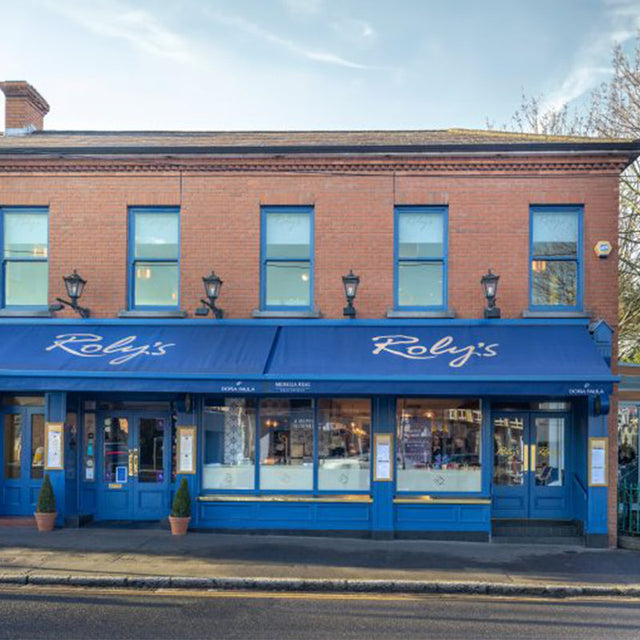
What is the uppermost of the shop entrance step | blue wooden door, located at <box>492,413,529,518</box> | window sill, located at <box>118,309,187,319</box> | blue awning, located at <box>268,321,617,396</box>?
window sill, located at <box>118,309,187,319</box>

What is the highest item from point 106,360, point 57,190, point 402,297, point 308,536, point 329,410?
point 57,190

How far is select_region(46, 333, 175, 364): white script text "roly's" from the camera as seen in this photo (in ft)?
40.3

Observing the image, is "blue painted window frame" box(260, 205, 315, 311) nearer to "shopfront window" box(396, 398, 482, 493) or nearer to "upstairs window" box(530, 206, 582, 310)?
"shopfront window" box(396, 398, 482, 493)

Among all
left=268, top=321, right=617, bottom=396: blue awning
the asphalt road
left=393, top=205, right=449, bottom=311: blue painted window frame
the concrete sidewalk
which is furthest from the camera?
left=393, top=205, right=449, bottom=311: blue painted window frame

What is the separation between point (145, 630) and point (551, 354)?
26.6 ft

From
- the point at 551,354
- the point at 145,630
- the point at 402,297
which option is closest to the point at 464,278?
the point at 402,297

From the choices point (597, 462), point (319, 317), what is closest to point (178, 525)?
point (319, 317)

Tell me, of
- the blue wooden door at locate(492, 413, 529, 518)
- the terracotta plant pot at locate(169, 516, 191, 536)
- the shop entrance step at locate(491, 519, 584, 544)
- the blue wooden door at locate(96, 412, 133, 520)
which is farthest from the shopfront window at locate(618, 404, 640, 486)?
the blue wooden door at locate(96, 412, 133, 520)

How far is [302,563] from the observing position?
1034cm

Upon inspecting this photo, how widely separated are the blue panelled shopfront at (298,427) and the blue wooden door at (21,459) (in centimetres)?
3

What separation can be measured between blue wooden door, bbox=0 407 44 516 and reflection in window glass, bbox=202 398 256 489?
140 inches

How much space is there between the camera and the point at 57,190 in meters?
13.5

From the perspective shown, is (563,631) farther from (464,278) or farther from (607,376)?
(464,278)

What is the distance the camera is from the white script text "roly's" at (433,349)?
472 inches
